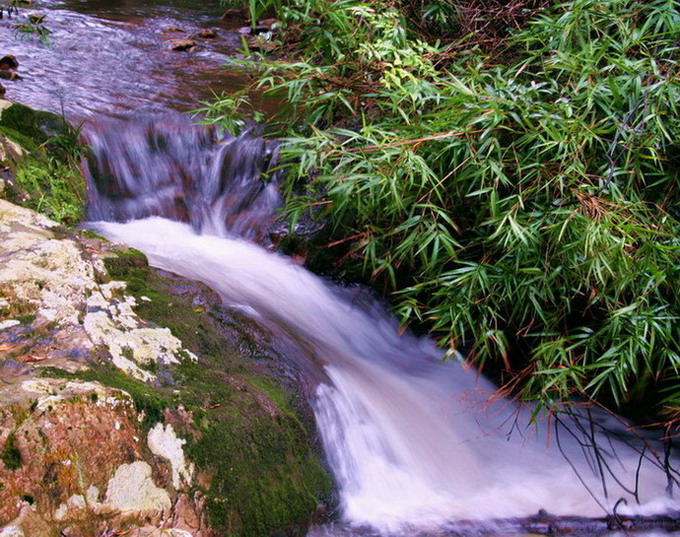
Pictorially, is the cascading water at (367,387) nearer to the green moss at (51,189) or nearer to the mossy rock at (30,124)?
the green moss at (51,189)

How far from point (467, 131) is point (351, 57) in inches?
42.9

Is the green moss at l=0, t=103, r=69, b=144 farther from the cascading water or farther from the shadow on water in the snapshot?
the cascading water

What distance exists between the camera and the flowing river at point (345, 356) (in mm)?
2662

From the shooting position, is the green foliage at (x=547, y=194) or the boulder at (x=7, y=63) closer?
the green foliage at (x=547, y=194)

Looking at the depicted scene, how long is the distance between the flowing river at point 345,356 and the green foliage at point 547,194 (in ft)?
1.09

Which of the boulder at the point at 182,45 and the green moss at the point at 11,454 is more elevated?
the green moss at the point at 11,454

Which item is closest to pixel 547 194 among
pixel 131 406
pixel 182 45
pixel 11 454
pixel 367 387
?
pixel 367 387

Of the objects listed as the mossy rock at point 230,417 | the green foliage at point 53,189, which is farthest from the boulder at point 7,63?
the mossy rock at point 230,417

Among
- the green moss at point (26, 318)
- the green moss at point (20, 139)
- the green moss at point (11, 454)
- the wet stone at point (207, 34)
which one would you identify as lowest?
the green moss at point (20, 139)

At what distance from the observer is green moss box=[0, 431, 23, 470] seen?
4.85 feet

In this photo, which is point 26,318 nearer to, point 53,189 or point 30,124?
point 53,189

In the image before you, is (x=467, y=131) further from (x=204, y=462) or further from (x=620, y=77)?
(x=204, y=462)

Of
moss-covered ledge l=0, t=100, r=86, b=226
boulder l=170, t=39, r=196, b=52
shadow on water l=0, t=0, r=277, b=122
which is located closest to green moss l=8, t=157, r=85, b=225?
moss-covered ledge l=0, t=100, r=86, b=226

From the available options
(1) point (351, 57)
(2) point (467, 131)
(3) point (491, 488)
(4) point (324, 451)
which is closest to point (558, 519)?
(3) point (491, 488)
